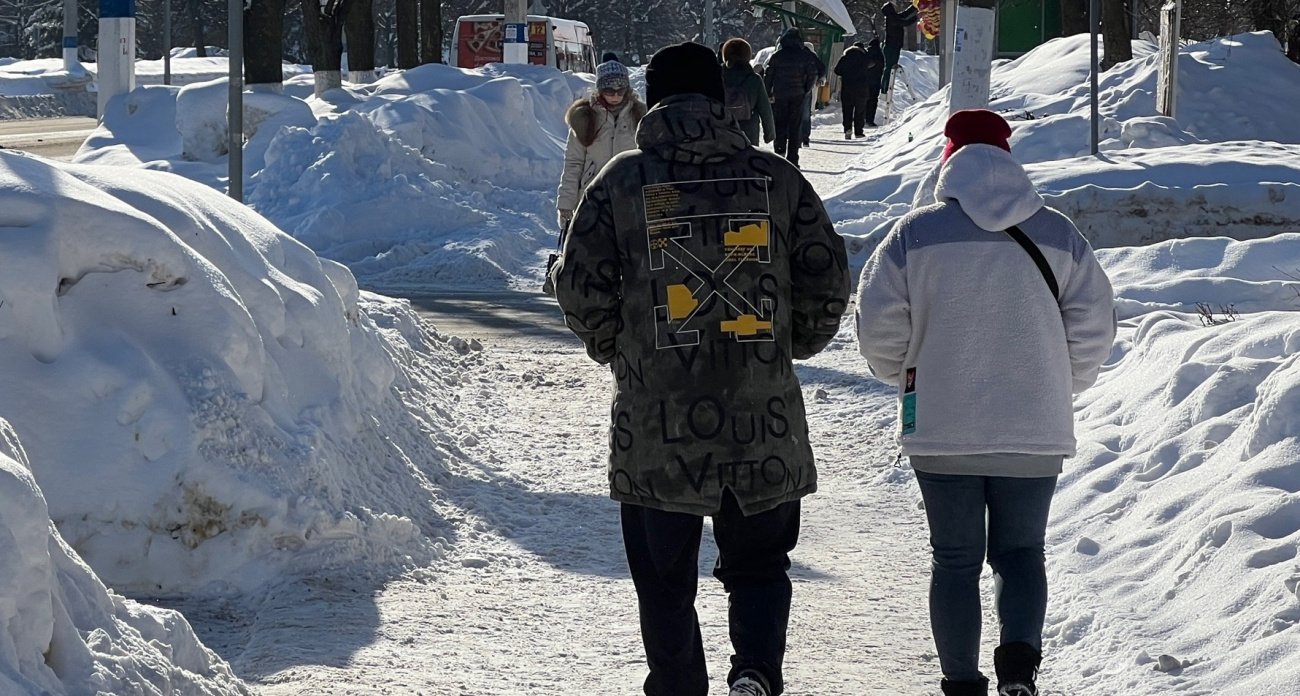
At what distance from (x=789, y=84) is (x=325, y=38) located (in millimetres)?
7591

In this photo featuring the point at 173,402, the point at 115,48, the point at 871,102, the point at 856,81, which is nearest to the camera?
the point at 173,402

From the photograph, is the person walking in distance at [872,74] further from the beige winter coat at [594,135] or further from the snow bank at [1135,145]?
the beige winter coat at [594,135]

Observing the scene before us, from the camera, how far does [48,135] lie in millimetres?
29734

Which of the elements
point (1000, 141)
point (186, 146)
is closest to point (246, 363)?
point (1000, 141)

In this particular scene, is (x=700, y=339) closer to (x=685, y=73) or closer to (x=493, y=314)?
(x=685, y=73)

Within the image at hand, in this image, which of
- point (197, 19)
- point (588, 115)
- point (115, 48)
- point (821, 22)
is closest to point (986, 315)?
point (588, 115)

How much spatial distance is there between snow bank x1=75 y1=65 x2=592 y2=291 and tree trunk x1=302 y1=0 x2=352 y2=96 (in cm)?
94

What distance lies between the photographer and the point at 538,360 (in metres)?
9.80

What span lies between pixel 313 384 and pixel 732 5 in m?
88.3

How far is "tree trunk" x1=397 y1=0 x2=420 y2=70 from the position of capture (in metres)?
29.0

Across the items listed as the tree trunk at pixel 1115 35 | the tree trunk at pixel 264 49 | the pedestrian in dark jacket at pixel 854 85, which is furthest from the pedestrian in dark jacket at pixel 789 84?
the pedestrian in dark jacket at pixel 854 85

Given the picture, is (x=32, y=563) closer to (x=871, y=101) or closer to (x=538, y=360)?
(x=538, y=360)

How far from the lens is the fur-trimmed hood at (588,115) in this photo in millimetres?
8633

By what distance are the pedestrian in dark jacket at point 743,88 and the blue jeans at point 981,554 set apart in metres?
11.1
